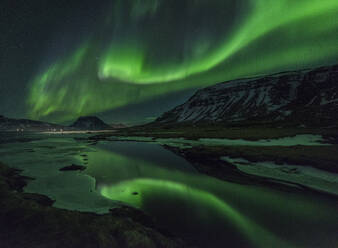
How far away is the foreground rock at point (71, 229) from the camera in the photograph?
31.4 ft

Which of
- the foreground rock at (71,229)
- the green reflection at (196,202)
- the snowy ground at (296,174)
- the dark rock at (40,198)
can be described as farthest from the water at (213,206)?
the snowy ground at (296,174)

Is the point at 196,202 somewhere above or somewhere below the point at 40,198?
below

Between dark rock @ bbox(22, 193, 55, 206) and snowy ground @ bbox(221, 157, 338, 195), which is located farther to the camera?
snowy ground @ bbox(221, 157, 338, 195)

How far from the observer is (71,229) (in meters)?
10.6

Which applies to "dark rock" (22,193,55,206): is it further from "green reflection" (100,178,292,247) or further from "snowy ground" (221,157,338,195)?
"snowy ground" (221,157,338,195)

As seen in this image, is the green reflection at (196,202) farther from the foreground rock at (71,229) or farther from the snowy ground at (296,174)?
the snowy ground at (296,174)

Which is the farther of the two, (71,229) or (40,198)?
(40,198)

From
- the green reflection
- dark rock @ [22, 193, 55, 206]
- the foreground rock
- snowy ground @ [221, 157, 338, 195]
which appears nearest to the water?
the green reflection

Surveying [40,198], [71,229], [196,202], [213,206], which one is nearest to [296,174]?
[213,206]

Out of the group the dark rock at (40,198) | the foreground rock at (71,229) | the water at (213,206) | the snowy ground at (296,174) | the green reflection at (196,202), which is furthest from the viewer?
the snowy ground at (296,174)

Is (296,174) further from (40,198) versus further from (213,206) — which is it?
(40,198)

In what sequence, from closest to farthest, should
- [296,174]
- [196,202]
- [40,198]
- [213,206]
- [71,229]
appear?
[71,229], [40,198], [213,206], [196,202], [296,174]

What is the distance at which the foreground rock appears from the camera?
9570 mm

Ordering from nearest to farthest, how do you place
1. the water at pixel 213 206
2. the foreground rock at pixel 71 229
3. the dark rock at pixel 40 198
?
the foreground rock at pixel 71 229 → the water at pixel 213 206 → the dark rock at pixel 40 198
